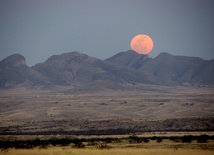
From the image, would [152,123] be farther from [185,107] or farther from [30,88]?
[30,88]

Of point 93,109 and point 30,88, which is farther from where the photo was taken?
point 30,88

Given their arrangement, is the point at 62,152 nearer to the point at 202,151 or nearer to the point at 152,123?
the point at 202,151

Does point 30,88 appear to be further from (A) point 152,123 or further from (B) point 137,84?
(A) point 152,123

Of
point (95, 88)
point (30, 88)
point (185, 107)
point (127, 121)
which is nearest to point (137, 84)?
point (95, 88)

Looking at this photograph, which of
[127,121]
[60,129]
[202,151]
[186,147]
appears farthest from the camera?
[127,121]

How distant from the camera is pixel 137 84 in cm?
19938

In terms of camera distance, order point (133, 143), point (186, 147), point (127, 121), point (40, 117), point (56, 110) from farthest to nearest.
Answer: point (56, 110), point (40, 117), point (127, 121), point (133, 143), point (186, 147)

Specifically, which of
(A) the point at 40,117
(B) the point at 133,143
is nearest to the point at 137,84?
(A) the point at 40,117

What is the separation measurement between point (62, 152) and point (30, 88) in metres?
170

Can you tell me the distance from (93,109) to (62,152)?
67.7 meters

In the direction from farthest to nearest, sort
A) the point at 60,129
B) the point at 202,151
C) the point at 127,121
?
the point at 127,121, the point at 60,129, the point at 202,151

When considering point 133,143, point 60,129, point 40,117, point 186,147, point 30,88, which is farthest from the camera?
point 30,88

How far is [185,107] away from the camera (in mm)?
97500

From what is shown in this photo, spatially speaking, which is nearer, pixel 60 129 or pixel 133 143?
pixel 133 143
